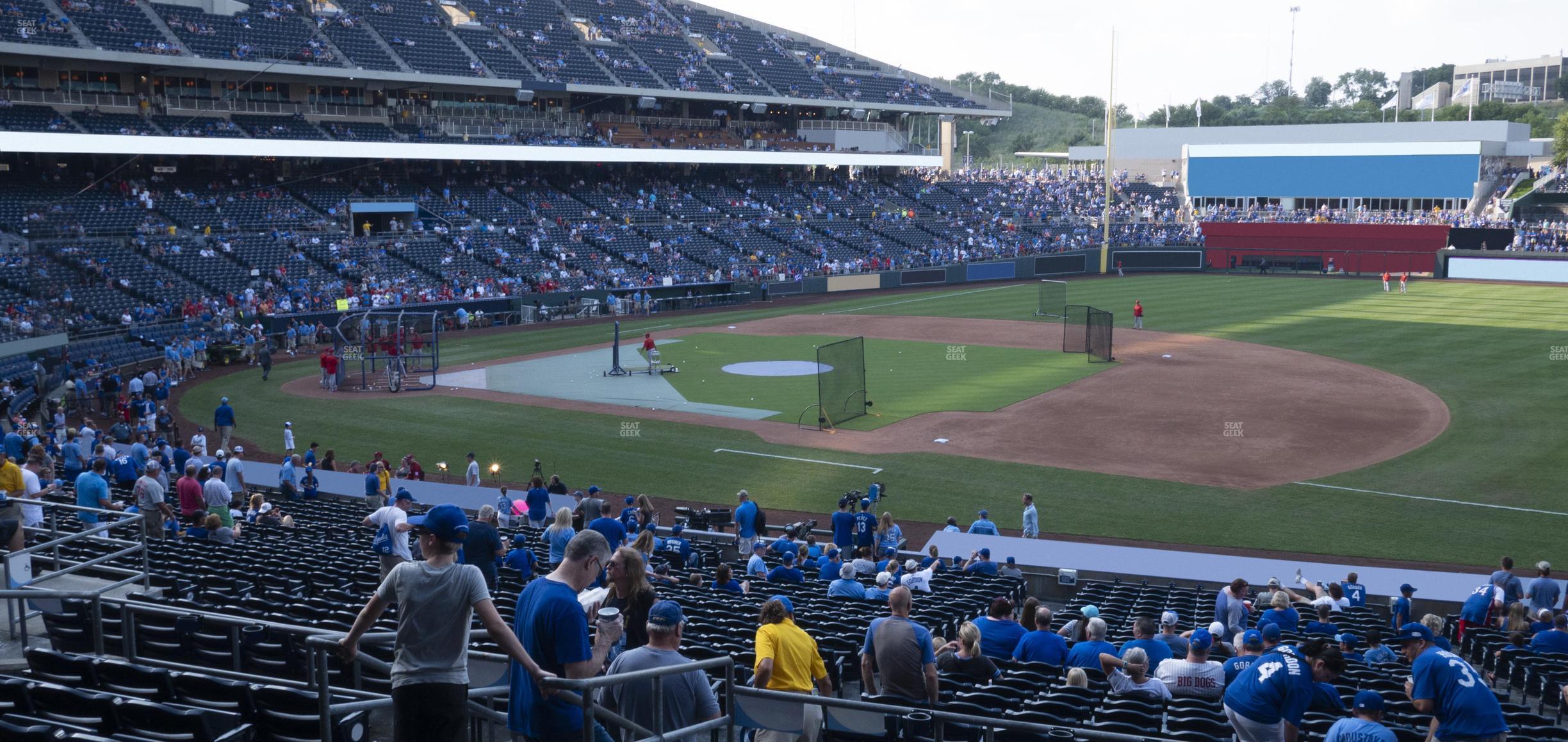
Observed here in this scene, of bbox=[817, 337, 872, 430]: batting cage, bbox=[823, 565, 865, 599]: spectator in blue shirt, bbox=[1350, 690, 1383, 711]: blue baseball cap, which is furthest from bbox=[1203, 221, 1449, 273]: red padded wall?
bbox=[1350, 690, 1383, 711]: blue baseball cap

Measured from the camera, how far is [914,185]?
85938 millimetres

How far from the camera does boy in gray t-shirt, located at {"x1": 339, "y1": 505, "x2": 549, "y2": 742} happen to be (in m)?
5.32

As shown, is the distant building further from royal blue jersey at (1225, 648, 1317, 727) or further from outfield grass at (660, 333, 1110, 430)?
royal blue jersey at (1225, 648, 1317, 727)

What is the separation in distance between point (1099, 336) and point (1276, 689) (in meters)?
33.2

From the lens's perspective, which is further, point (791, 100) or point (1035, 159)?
point (1035, 159)

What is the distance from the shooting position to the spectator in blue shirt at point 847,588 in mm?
13242

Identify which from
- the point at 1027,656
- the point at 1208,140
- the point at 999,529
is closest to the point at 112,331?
the point at 999,529

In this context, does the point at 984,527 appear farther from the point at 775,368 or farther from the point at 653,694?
the point at 775,368

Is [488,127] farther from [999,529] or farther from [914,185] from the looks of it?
[999,529]

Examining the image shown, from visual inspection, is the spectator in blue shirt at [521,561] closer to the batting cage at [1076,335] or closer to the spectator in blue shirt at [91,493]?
the spectator in blue shirt at [91,493]

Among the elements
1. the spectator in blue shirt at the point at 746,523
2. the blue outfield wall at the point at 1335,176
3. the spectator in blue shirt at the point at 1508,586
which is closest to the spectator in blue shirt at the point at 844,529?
the spectator in blue shirt at the point at 746,523

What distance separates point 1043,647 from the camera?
10266 millimetres

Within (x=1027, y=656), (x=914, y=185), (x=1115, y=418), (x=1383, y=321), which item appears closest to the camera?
(x=1027, y=656)

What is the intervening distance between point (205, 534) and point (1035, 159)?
12811 cm
